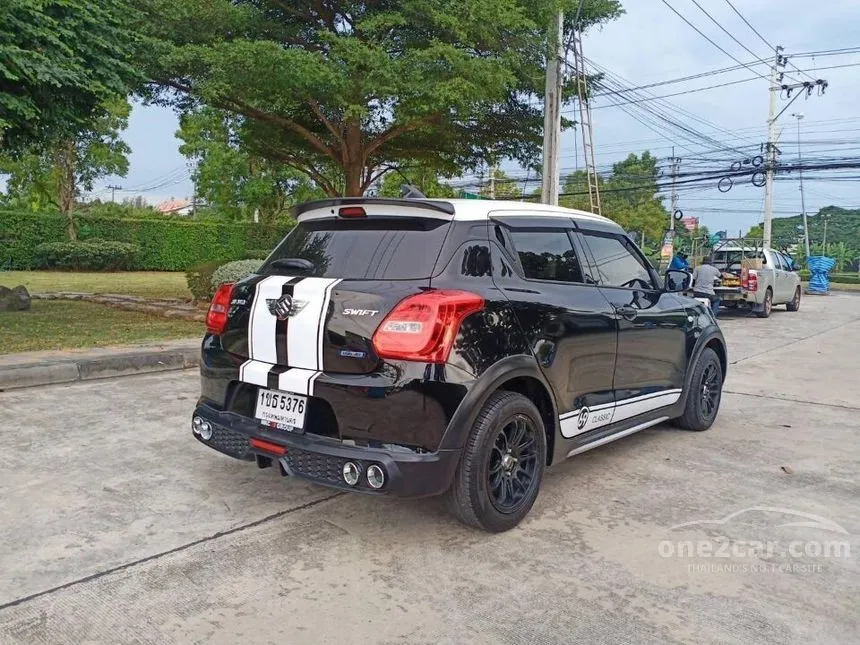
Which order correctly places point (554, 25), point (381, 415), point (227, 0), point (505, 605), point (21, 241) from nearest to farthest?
point (505, 605), point (381, 415), point (227, 0), point (554, 25), point (21, 241)

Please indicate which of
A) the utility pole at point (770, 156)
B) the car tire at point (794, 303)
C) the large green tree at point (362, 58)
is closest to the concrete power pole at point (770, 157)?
the utility pole at point (770, 156)

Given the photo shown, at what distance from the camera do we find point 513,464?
3363 millimetres

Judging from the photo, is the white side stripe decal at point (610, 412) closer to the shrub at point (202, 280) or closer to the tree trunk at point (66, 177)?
the shrub at point (202, 280)

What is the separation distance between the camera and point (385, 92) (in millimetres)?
10852

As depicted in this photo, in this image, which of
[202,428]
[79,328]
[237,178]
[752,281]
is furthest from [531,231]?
[237,178]

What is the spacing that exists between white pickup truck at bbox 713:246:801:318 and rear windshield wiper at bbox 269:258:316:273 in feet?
47.1

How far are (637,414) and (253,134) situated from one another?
14.1m

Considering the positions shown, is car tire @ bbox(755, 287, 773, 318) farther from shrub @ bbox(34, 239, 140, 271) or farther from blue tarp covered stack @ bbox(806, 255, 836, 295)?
shrub @ bbox(34, 239, 140, 271)

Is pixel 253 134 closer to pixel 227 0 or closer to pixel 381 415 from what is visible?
pixel 227 0

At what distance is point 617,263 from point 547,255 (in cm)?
90

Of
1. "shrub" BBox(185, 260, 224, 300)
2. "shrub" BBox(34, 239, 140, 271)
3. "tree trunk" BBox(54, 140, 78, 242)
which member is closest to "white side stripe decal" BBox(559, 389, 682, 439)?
"shrub" BBox(185, 260, 224, 300)

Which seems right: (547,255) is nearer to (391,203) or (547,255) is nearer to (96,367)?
(391,203)

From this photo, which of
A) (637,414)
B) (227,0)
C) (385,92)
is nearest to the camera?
(637,414)

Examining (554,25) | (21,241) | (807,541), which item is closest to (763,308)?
(554,25)
